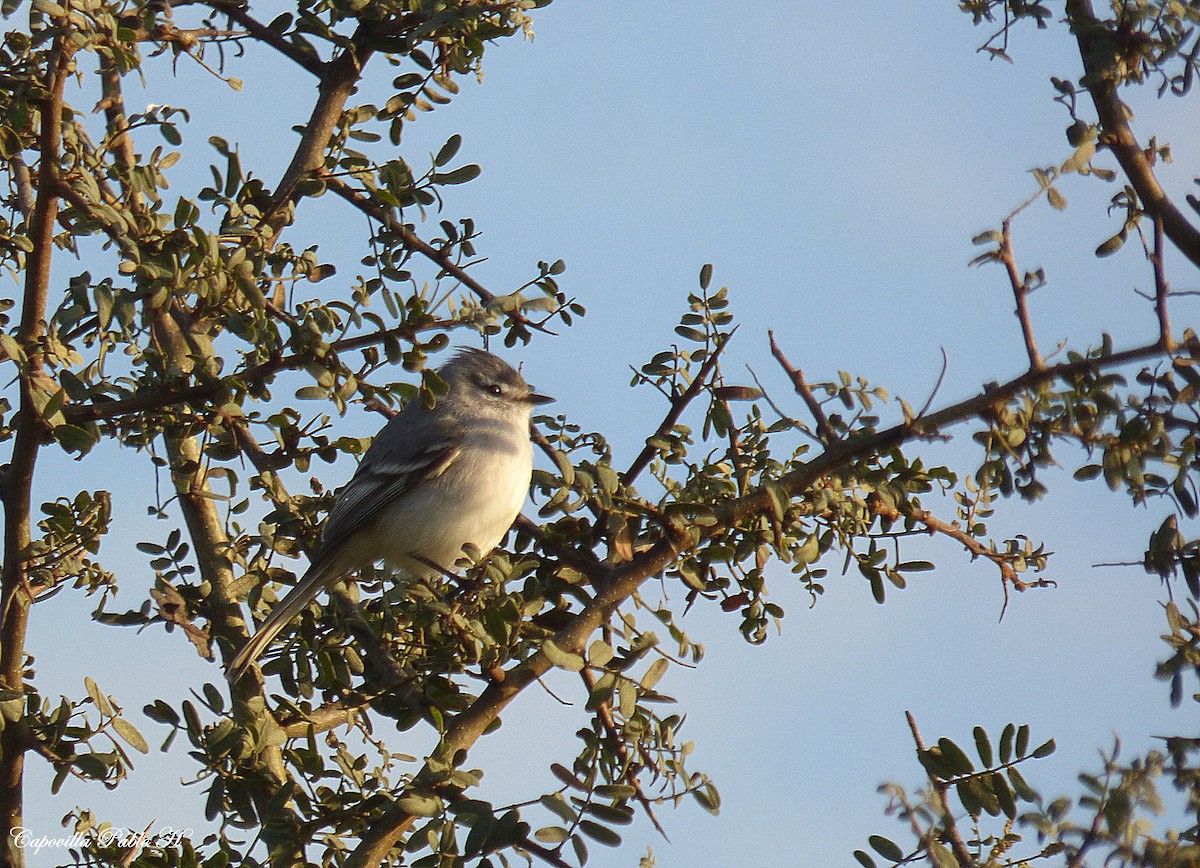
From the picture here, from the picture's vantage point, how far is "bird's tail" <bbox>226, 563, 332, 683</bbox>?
384 centimetres

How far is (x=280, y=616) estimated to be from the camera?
421 centimetres

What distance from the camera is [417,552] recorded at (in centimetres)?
582

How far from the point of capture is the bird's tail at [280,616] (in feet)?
12.6

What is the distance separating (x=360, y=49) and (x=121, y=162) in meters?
0.82

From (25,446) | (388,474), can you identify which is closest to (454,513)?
(388,474)

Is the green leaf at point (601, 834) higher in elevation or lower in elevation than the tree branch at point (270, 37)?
lower

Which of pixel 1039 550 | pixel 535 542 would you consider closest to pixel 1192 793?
pixel 1039 550

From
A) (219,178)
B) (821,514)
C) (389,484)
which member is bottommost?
(821,514)

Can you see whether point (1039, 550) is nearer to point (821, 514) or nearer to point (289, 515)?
point (821, 514)

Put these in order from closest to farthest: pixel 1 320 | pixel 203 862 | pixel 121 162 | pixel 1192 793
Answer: pixel 1192 793 < pixel 203 862 < pixel 121 162 < pixel 1 320

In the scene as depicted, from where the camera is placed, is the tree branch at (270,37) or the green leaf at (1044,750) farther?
the tree branch at (270,37)

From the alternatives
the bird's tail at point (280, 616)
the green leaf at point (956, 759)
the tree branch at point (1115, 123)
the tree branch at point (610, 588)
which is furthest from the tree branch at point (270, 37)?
the green leaf at point (956, 759)

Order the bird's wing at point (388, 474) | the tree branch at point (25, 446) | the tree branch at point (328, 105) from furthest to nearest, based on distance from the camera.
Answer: the bird's wing at point (388, 474)
the tree branch at point (328, 105)
the tree branch at point (25, 446)

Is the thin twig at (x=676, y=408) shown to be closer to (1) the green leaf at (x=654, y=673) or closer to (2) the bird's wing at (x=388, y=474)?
(1) the green leaf at (x=654, y=673)
